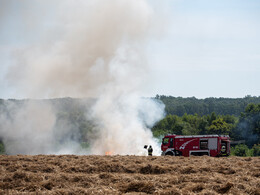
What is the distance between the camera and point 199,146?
35594 millimetres

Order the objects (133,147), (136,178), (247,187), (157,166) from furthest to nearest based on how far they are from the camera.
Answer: (133,147) < (157,166) < (136,178) < (247,187)

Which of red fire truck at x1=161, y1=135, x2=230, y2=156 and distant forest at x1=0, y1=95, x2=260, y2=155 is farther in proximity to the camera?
distant forest at x1=0, y1=95, x2=260, y2=155

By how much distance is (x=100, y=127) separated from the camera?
2180 inches

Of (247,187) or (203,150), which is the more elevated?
(203,150)

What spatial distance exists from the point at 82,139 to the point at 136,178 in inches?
2378

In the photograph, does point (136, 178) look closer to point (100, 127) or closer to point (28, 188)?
point (28, 188)

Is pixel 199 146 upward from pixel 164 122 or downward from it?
downward

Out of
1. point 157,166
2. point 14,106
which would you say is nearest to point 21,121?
point 14,106

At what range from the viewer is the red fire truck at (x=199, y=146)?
3509 centimetres

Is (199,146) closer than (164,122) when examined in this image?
Yes

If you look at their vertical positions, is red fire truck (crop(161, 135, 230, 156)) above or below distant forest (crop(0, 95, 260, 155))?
below

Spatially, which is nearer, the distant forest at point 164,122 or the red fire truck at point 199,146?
the red fire truck at point 199,146

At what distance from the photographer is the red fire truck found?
115ft

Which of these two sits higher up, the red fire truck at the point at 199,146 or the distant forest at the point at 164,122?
the distant forest at the point at 164,122
